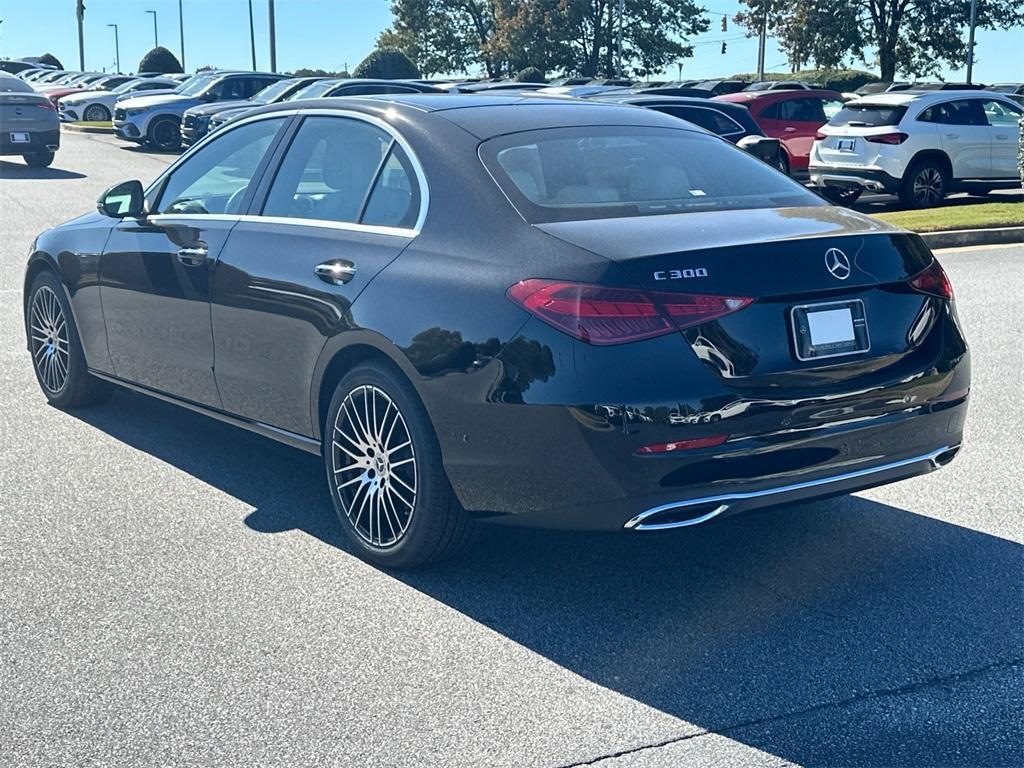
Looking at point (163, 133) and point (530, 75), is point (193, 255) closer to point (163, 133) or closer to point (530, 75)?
point (163, 133)

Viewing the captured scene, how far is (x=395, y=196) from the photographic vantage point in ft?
16.7

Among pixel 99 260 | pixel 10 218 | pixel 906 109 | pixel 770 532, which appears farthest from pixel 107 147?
pixel 770 532

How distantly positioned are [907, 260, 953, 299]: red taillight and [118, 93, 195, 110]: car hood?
2775 centimetres

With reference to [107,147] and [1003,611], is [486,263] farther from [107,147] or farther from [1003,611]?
[107,147]

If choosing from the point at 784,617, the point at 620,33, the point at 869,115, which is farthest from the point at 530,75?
the point at 784,617

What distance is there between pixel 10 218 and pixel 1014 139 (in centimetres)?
1364

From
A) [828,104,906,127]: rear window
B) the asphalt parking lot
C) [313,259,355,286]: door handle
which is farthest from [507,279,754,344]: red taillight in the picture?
[828,104,906,127]: rear window

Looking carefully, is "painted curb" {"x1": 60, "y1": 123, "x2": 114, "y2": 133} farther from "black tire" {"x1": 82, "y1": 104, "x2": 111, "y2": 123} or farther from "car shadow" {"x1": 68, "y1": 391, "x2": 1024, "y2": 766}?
"car shadow" {"x1": 68, "y1": 391, "x2": 1024, "y2": 766}

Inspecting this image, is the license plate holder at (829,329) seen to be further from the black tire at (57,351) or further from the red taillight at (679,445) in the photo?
the black tire at (57,351)

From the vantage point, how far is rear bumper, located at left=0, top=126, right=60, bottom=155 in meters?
24.9

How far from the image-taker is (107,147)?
1259 inches

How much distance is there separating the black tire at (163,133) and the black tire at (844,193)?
52.5ft

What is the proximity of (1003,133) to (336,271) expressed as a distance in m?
16.7

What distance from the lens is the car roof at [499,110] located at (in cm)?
523
